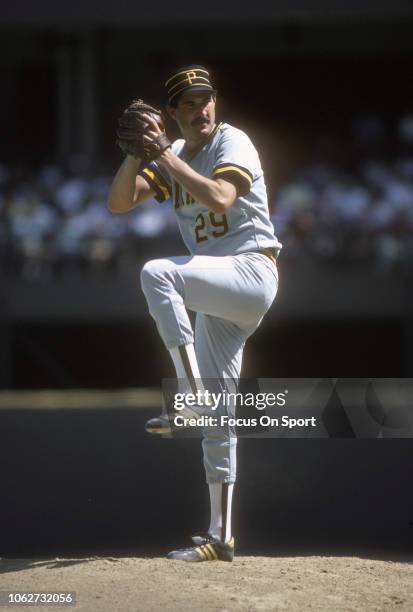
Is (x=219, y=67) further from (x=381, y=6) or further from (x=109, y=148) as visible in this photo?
(x=381, y=6)

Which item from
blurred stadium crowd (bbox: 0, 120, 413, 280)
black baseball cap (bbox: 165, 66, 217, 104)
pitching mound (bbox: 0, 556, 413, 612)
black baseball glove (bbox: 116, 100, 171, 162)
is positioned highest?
blurred stadium crowd (bbox: 0, 120, 413, 280)

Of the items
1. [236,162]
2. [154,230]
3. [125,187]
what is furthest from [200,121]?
[154,230]

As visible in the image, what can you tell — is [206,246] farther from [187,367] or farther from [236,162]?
[187,367]

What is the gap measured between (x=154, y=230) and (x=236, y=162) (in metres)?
7.40

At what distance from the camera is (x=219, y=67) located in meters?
17.6


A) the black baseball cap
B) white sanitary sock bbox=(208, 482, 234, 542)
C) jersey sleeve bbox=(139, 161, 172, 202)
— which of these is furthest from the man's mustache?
white sanitary sock bbox=(208, 482, 234, 542)

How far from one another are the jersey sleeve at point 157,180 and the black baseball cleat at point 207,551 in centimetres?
136

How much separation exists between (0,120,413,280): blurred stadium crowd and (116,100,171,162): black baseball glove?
23.9 feet

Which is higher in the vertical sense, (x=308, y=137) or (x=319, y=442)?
(x=308, y=137)

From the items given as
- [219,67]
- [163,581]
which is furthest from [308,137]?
[163,581]

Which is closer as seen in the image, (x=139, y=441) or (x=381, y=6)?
(x=139, y=441)

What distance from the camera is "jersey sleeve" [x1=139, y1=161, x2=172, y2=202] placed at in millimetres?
4398

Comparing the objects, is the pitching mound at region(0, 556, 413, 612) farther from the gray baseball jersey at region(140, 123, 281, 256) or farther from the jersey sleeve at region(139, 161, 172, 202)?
the jersey sleeve at region(139, 161, 172, 202)

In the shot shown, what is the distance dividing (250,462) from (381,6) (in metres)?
10.4
